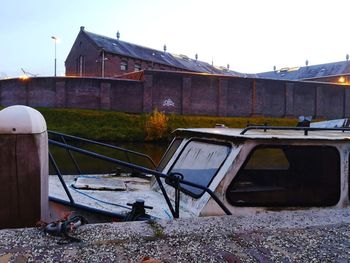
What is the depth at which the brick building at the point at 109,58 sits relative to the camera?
165ft

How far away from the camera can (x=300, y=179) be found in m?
3.62

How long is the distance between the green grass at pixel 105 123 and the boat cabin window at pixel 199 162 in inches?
1290

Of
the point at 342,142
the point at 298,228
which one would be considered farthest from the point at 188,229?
the point at 342,142

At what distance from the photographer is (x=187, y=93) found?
44031 millimetres

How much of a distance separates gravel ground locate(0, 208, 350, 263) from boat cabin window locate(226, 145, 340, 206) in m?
0.82

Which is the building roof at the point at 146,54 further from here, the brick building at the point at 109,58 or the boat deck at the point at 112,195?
the boat deck at the point at 112,195

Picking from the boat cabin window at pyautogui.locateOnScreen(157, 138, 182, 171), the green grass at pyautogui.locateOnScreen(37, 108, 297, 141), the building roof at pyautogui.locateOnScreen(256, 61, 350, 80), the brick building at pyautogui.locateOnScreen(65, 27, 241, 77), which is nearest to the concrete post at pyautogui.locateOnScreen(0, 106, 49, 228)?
the boat cabin window at pyautogui.locateOnScreen(157, 138, 182, 171)

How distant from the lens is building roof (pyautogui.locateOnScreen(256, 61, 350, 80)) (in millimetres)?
58531

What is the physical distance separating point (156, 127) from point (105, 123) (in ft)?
18.6

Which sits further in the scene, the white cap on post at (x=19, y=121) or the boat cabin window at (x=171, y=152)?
the boat cabin window at (x=171, y=152)

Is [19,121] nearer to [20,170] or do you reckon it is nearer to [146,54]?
[20,170]

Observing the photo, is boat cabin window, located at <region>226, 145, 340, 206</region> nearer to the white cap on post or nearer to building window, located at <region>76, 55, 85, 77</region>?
the white cap on post

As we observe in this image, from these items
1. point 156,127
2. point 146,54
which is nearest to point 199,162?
point 156,127

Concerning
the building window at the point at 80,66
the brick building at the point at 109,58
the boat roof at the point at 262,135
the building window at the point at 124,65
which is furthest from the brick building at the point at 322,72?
the boat roof at the point at 262,135
